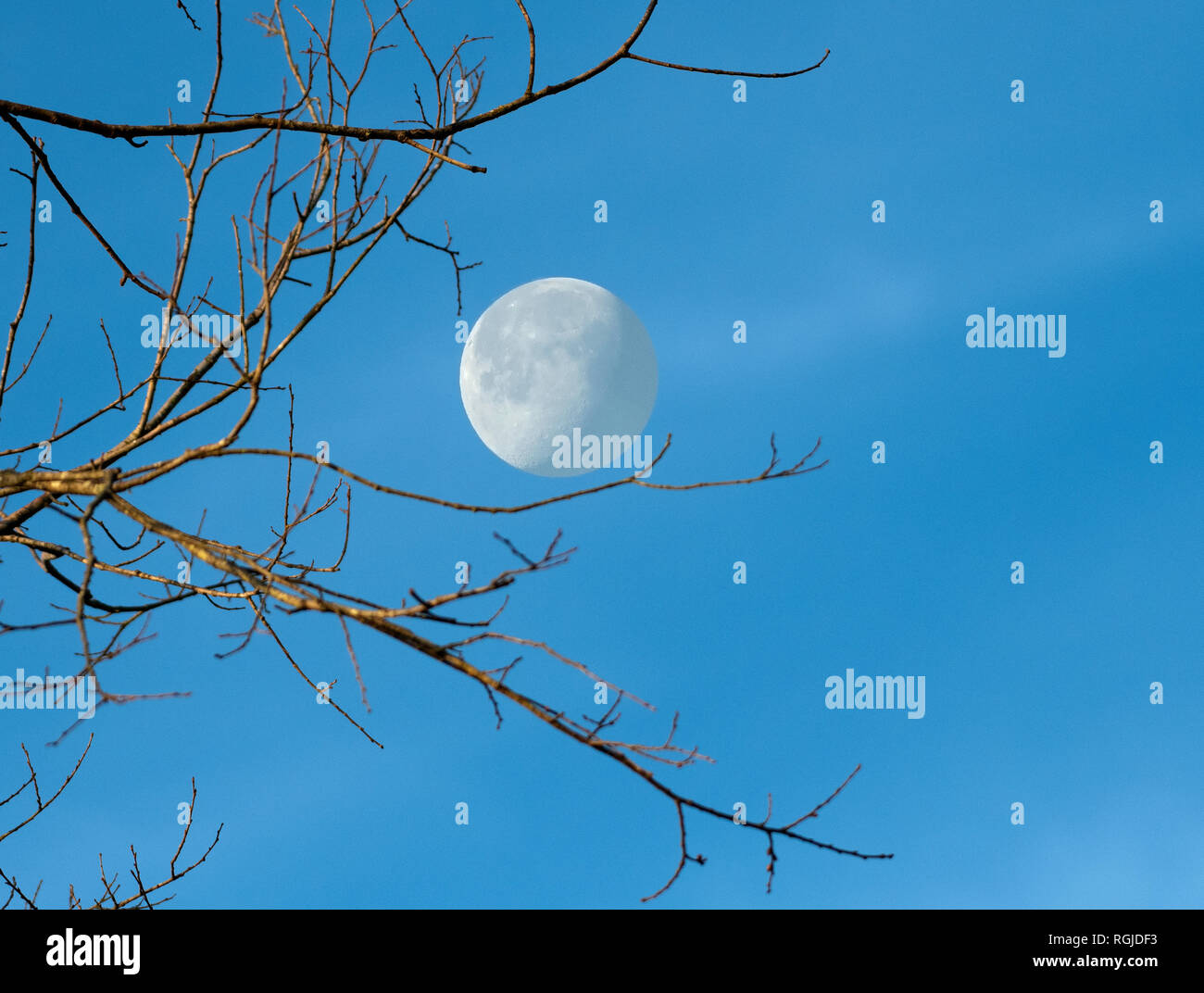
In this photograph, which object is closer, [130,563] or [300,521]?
[300,521]

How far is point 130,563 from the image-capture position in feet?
16.1

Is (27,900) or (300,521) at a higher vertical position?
(300,521)

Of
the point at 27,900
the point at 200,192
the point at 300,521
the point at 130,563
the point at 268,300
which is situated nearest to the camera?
the point at 268,300

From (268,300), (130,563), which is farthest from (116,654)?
(268,300)

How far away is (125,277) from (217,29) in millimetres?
1014

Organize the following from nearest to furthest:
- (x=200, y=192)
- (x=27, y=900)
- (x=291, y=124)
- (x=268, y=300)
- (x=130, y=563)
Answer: (x=268, y=300)
(x=291, y=124)
(x=200, y=192)
(x=130, y=563)
(x=27, y=900)
